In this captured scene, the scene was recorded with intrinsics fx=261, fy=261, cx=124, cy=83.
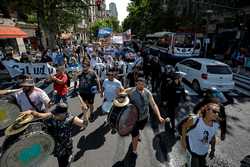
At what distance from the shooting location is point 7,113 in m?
4.74

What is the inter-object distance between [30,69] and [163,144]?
714 cm

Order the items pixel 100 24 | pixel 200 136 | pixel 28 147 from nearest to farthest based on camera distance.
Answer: pixel 28 147, pixel 200 136, pixel 100 24

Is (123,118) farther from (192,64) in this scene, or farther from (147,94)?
(192,64)

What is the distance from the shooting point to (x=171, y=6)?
39.3 m

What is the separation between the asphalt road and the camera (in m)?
5.52

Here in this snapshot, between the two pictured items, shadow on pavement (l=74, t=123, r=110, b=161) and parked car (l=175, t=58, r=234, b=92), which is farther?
parked car (l=175, t=58, r=234, b=92)

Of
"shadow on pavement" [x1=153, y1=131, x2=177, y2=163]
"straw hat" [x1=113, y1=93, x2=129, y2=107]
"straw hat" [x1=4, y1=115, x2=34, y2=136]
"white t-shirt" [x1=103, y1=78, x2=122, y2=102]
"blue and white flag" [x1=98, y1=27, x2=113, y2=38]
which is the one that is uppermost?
"blue and white flag" [x1=98, y1=27, x2=113, y2=38]

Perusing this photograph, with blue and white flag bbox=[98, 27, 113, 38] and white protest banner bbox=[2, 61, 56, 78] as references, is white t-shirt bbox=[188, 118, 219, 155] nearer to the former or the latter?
white protest banner bbox=[2, 61, 56, 78]

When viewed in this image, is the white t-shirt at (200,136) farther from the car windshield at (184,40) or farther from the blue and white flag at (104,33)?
the blue and white flag at (104,33)

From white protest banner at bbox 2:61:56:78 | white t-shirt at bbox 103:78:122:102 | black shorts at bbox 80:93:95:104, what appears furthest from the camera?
white protest banner at bbox 2:61:56:78

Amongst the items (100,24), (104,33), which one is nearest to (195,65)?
(104,33)

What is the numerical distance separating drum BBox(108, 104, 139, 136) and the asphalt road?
39.2 inches

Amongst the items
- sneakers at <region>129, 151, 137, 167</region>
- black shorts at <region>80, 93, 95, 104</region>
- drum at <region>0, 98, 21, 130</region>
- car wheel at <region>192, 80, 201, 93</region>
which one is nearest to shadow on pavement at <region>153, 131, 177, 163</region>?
sneakers at <region>129, 151, 137, 167</region>

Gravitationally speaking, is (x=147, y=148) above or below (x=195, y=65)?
below
